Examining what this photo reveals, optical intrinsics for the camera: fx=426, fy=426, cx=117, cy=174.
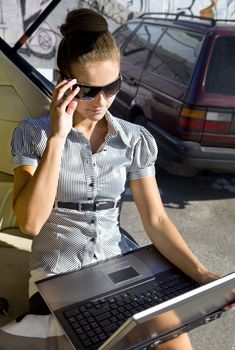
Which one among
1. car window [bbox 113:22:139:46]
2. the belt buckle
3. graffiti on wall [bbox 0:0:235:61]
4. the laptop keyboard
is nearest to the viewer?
the laptop keyboard

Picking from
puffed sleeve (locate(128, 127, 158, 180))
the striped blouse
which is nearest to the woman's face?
the striped blouse

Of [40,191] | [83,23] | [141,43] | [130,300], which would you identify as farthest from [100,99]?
[141,43]

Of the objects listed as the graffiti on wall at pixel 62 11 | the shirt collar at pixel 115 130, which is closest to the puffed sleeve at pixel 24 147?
the shirt collar at pixel 115 130

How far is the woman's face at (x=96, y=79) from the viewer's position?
1.48 m

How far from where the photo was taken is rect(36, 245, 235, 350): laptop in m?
1.07

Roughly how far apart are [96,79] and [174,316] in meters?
0.84

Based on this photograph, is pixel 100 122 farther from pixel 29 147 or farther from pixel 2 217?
pixel 2 217

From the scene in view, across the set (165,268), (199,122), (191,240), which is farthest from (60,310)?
(199,122)

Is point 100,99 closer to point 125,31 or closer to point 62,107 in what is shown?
point 62,107

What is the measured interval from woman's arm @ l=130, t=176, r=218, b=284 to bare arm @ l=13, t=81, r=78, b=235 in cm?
→ 44

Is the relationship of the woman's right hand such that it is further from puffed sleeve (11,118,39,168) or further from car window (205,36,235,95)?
car window (205,36,235,95)

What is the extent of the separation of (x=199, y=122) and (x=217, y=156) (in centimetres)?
36

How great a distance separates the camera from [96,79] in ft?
4.91

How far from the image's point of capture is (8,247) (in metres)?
2.34
